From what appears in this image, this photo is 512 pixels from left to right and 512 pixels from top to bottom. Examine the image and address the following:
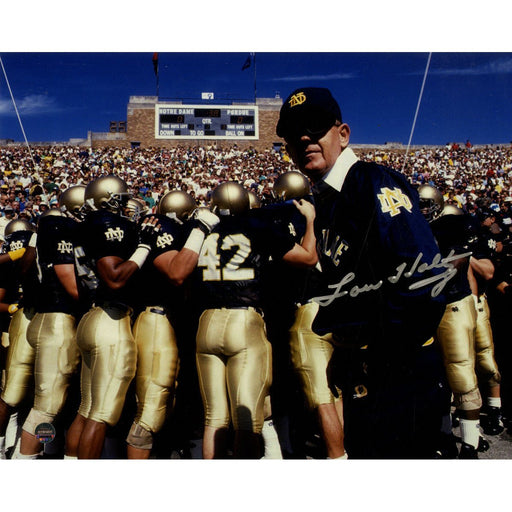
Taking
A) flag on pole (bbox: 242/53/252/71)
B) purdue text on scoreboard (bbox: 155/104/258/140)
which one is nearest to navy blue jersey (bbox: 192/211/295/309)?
flag on pole (bbox: 242/53/252/71)

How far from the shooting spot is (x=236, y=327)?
2.57 meters

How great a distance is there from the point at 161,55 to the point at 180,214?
1.17m

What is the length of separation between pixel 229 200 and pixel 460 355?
1.94 m

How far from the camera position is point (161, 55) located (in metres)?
2.69

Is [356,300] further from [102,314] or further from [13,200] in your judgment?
[13,200]

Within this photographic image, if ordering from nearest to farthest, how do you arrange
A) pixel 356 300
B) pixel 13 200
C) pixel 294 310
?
pixel 356 300 < pixel 294 310 < pixel 13 200

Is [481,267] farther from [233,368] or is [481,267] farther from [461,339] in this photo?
[233,368]

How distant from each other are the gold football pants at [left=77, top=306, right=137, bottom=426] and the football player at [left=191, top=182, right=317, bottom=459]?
485mm

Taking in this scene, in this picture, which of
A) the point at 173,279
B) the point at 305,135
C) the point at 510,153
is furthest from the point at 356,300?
the point at 510,153

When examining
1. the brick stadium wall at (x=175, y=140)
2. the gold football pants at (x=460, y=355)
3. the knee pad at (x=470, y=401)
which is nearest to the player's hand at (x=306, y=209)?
the gold football pants at (x=460, y=355)

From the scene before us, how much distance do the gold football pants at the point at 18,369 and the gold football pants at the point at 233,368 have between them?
1.36m

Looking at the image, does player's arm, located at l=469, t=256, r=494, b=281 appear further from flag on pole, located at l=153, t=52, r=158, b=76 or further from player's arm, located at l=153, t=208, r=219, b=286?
flag on pole, located at l=153, t=52, r=158, b=76

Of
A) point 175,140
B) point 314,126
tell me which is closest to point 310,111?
point 314,126

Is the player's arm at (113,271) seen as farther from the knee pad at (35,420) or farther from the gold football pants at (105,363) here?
the knee pad at (35,420)
